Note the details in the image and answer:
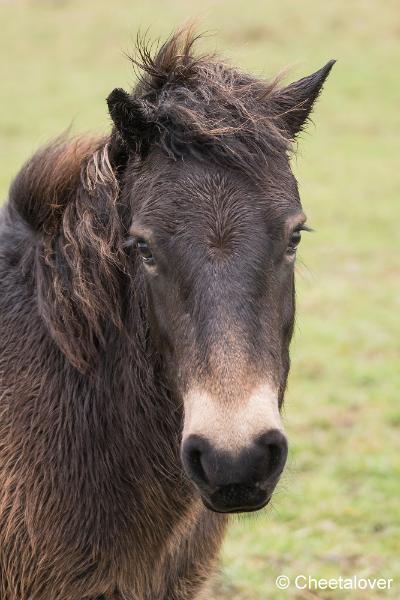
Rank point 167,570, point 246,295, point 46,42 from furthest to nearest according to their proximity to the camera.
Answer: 1. point 46,42
2. point 167,570
3. point 246,295

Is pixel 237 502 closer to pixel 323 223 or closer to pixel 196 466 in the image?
pixel 196 466

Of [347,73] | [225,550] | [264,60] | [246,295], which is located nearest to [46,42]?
[264,60]

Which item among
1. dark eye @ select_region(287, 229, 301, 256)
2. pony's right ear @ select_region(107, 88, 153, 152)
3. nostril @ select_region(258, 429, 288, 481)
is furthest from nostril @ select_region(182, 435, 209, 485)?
pony's right ear @ select_region(107, 88, 153, 152)

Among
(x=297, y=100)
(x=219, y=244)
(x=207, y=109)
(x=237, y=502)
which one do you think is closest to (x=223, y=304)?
(x=219, y=244)

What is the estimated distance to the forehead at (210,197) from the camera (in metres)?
2.92

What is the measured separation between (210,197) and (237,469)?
3.11ft

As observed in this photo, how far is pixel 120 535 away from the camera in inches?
130

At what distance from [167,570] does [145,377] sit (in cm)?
84

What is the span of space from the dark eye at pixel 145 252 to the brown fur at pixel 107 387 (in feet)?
0.50

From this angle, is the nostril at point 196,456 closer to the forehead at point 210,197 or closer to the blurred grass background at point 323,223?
the forehead at point 210,197

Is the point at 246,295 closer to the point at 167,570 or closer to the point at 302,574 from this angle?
the point at 167,570

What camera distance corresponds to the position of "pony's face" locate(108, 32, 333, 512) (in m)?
2.63

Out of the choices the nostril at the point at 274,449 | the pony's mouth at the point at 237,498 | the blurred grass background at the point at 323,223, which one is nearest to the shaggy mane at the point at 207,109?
the blurred grass background at the point at 323,223

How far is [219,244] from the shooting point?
2859 mm
